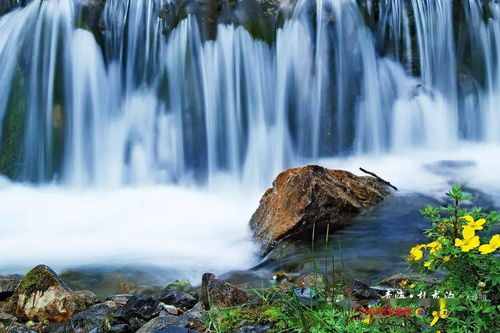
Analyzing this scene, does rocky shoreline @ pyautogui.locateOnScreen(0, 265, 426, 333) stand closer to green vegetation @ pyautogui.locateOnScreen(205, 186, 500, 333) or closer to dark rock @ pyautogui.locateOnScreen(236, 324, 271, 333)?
dark rock @ pyautogui.locateOnScreen(236, 324, 271, 333)

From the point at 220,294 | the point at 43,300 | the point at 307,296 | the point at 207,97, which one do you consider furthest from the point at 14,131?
the point at 307,296

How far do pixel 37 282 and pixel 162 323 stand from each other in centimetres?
157

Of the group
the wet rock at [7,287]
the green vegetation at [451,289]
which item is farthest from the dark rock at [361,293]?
the wet rock at [7,287]

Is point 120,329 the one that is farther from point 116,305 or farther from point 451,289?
point 451,289

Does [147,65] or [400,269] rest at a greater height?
[147,65]

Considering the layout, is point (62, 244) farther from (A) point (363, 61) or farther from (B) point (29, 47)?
(A) point (363, 61)

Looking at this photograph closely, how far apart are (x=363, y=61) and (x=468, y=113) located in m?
2.44

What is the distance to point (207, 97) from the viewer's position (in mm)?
10727

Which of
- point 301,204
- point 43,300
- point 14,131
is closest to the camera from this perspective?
point 43,300

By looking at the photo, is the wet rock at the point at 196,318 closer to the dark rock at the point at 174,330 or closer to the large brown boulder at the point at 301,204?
the dark rock at the point at 174,330

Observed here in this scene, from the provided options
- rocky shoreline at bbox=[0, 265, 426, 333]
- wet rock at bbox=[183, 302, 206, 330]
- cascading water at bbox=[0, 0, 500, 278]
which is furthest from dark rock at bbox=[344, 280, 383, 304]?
cascading water at bbox=[0, 0, 500, 278]

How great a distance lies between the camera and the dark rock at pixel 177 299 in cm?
418

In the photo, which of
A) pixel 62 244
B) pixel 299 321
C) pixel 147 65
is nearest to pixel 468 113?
pixel 147 65

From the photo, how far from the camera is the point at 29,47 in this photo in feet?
35.0
